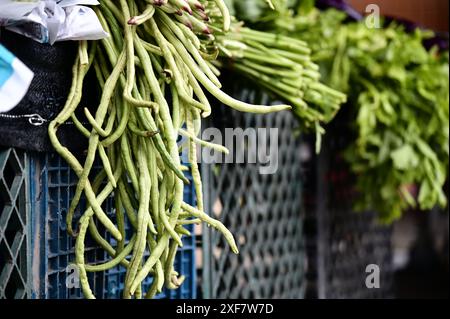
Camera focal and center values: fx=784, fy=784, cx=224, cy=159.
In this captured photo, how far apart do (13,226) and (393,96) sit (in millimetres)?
1770

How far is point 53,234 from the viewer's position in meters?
1.88

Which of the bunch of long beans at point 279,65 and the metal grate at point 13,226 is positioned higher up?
the bunch of long beans at point 279,65

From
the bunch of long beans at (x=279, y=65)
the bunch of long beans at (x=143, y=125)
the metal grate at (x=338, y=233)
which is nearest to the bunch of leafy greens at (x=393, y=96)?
the metal grate at (x=338, y=233)

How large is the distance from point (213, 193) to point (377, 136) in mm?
801

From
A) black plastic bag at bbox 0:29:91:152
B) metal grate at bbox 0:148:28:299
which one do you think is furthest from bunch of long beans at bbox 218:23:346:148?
metal grate at bbox 0:148:28:299

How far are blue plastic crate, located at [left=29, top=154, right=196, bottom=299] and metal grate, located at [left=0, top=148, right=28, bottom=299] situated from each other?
0.09 ft

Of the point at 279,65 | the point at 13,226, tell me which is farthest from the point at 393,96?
the point at 13,226

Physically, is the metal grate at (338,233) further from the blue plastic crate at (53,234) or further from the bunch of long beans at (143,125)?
the bunch of long beans at (143,125)

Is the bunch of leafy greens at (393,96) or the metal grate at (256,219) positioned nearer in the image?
the metal grate at (256,219)

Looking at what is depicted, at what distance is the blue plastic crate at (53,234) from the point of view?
1832 mm

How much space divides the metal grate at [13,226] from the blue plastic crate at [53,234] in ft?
0.09

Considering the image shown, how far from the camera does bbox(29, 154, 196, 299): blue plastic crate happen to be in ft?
6.01

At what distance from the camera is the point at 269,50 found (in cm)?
238

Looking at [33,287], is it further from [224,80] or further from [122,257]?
[224,80]
